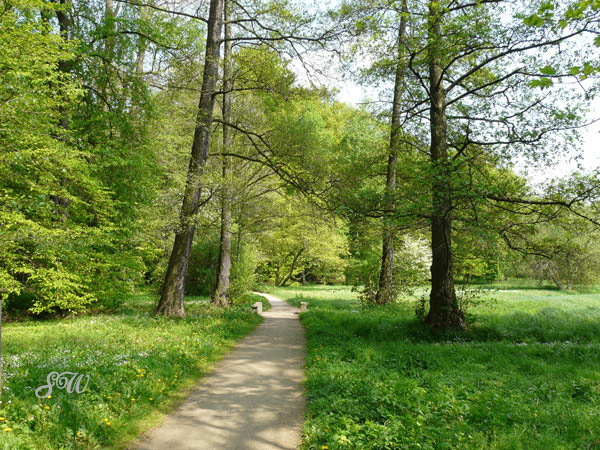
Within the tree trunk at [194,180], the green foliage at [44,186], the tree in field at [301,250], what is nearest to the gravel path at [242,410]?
the green foliage at [44,186]

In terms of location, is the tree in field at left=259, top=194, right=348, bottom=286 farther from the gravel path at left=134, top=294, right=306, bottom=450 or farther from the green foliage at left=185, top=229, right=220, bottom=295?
the gravel path at left=134, top=294, right=306, bottom=450

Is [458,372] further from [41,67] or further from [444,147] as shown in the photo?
[41,67]

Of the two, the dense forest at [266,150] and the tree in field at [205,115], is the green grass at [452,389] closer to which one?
the dense forest at [266,150]

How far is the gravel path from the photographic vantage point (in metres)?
4.20

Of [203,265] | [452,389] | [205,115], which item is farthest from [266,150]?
[203,265]

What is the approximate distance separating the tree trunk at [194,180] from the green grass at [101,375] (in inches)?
53.2

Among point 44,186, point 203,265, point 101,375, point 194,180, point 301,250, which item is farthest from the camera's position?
point 301,250

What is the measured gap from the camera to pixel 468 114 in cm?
974

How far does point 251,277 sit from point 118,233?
800 centimetres

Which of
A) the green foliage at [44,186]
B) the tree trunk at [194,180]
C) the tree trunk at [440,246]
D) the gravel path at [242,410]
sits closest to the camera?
the gravel path at [242,410]

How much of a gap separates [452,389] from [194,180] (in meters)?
8.54

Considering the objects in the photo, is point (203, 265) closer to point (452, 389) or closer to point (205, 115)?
point (205, 115)

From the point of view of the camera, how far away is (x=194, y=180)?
1080 cm

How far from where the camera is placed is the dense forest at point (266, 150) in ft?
26.0
